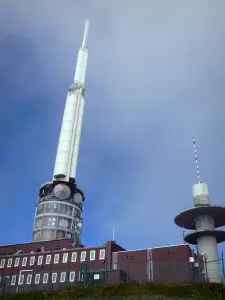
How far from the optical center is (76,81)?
129m

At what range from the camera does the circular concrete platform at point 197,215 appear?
86438 millimetres

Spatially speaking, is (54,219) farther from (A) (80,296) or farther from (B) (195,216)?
(A) (80,296)

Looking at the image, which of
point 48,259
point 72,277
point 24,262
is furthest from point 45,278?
point 24,262

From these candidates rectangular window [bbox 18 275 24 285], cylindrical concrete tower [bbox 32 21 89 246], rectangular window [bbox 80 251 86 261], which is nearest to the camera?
rectangular window [bbox 80 251 86 261]

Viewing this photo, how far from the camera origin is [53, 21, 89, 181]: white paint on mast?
4304 inches

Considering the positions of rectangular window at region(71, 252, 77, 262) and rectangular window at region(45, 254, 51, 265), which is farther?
rectangular window at region(45, 254, 51, 265)

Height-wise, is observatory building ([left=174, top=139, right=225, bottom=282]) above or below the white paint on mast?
below

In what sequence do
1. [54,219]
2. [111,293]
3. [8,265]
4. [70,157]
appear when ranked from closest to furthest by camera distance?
[111,293], [8,265], [54,219], [70,157]

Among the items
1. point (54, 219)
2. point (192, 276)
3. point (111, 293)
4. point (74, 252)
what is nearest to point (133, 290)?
point (111, 293)

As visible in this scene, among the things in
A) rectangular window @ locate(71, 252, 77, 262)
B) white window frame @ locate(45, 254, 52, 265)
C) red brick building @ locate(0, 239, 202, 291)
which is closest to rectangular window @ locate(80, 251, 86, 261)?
red brick building @ locate(0, 239, 202, 291)

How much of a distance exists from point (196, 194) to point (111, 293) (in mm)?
57483

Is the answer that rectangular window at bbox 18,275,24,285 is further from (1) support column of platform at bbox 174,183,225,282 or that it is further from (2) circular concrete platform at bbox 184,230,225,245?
(2) circular concrete platform at bbox 184,230,225,245

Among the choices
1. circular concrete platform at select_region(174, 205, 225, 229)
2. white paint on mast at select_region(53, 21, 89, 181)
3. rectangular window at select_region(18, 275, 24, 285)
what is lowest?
rectangular window at select_region(18, 275, 24, 285)

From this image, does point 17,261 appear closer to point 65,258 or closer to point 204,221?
point 65,258
